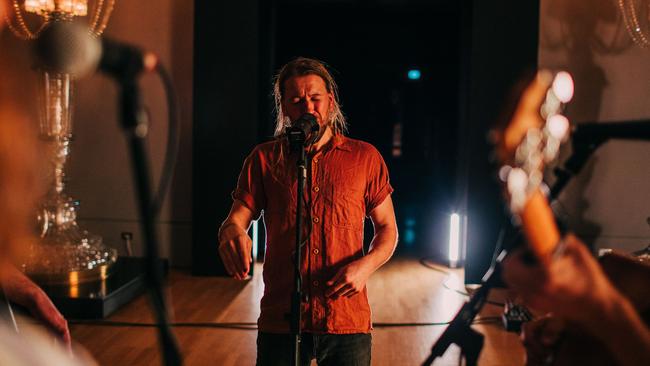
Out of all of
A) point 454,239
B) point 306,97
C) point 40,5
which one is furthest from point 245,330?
point 40,5

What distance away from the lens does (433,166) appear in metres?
8.62

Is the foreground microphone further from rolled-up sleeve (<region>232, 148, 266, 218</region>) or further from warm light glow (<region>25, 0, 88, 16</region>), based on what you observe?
warm light glow (<region>25, 0, 88, 16</region>)

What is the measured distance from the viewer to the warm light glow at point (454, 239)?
6.57 metres

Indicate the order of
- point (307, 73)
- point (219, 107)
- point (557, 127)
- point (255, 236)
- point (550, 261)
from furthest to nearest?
1. point (255, 236)
2. point (219, 107)
3. point (307, 73)
4. point (557, 127)
5. point (550, 261)

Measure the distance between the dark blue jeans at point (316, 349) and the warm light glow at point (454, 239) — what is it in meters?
4.56

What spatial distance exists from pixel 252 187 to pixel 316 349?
1.99 feet

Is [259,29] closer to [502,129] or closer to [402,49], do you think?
[402,49]

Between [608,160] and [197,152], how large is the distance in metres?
3.94

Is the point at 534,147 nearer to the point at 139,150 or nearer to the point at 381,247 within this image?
the point at 139,150

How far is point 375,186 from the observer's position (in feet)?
7.63

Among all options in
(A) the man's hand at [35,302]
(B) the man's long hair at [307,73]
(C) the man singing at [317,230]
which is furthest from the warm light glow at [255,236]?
(A) the man's hand at [35,302]

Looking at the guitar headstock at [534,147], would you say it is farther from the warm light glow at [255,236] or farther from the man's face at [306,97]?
the warm light glow at [255,236]

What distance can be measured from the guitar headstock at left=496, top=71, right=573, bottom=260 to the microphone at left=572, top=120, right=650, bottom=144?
0.02m

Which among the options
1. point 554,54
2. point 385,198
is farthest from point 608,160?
point 385,198
